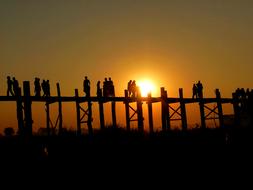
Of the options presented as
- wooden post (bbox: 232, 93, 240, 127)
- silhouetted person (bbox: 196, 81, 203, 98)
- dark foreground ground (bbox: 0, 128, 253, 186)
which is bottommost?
dark foreground ground (bbox: 0, 128, 253, 186)

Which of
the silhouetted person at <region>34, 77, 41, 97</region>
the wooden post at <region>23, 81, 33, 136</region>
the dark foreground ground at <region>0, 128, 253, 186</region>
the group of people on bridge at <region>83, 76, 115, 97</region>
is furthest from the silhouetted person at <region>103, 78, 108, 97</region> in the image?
the dark foreground ground at <region>0, 128, 253, 186</region>

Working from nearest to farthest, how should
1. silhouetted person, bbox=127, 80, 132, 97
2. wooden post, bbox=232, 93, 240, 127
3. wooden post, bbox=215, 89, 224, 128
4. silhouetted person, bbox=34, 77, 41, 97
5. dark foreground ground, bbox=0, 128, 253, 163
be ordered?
dark foreground ground, bbox=0, 128, 253, 163, silhouetted person, bbox=34, 77, 41, 97, silhouetted person, bbox=127, 80, 132, 97, wooden post, bbox=215, 89, 224, 128, wooden post, bbox=232, 93, 240, 127

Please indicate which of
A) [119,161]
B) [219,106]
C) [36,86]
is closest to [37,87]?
[36,86]

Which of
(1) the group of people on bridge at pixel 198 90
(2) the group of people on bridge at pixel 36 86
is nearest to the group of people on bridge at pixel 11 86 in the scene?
(2) the group of people on bridge at pixel 36 86

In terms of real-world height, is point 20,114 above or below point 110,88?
below

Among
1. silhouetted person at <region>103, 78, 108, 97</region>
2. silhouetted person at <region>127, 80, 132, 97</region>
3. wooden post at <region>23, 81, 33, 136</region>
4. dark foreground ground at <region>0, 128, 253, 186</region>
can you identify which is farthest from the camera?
silhouetted person at <region>127, 80, 132, 97</region>

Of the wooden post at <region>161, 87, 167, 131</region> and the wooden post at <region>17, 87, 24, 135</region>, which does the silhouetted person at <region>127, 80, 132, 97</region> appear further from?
the wooden post at <region>17, 87, 24, 135</region>

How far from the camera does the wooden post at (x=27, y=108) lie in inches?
841

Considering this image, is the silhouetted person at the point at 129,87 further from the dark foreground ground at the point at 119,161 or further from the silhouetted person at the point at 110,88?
the dark foreground ground at the point at 119,161

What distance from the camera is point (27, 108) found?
21844mm

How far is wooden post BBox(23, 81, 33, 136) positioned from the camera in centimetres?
2136

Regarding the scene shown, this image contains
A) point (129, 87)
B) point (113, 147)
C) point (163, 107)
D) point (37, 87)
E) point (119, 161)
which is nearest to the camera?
point (119, 161)

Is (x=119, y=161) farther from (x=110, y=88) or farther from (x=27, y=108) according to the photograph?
(x=110, y=88)

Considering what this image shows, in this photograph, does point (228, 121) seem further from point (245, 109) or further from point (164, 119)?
point (164, 119)
